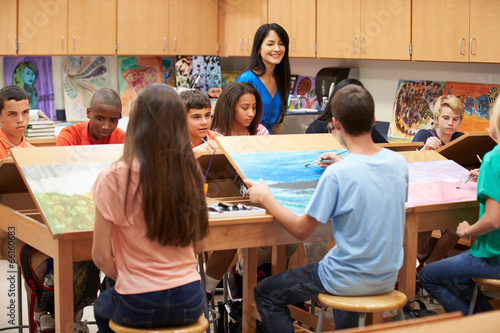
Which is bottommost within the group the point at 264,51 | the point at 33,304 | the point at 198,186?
the point at 33,304

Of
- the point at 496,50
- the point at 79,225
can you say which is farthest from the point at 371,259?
the point at 496,50

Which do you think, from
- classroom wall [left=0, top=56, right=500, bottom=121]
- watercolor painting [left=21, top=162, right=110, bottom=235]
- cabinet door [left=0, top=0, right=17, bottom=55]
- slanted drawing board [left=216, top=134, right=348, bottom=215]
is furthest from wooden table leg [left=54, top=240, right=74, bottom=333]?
cabinet door [left=0, top=0, right=17, bottom=55]

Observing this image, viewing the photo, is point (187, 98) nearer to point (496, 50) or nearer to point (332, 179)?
point (332, 179)

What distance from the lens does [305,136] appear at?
3.07 metres

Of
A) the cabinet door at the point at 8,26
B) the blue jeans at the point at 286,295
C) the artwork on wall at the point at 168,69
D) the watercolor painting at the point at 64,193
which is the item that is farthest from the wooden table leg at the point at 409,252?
the artwork on wall at the point at 168,69

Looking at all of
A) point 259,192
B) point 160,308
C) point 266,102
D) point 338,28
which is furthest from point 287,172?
point 338,28

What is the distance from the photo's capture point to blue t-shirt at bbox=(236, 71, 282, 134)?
382 cm

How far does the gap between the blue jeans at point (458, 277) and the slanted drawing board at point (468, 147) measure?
2.95 feet

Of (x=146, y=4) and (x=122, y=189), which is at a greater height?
(x=146, y=4)

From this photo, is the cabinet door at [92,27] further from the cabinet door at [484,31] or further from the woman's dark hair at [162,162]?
the woman's dark hair at [162,162]

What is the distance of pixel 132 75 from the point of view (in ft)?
20.7

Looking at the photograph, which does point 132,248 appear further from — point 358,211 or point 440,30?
point 440,30

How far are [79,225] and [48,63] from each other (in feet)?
13.9

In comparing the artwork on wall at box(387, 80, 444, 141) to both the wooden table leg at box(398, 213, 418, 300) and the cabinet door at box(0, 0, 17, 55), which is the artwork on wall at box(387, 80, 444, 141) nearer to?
the wooden table leg at box(398, 213, 418, 300)
